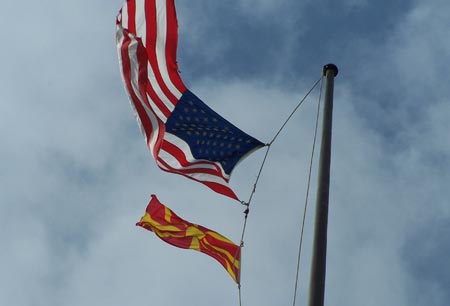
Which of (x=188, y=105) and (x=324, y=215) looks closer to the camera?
(x=324, y=215)

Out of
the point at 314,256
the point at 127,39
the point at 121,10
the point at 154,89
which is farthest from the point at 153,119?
the point at 314,256

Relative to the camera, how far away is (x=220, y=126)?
15.0m

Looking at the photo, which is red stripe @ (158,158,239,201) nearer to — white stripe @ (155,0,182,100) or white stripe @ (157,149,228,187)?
white stripe @ (157,149,228,187)

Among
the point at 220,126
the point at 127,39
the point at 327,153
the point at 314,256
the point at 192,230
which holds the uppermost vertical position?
the point at 127,39

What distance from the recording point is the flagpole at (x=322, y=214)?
31.1ft

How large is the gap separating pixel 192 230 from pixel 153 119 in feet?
8.10

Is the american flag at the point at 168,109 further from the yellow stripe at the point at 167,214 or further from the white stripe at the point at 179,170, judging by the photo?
the yellow stripe at the point at 167,214

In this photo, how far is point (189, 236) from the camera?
52.1ft

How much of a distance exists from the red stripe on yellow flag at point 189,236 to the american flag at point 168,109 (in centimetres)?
137

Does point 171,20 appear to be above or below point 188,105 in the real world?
above

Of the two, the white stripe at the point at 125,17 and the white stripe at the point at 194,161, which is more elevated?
the white stripe at the point at 125,17

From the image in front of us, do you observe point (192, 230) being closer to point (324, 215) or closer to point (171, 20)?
point (171, 20)

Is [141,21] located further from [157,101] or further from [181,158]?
[181,158]

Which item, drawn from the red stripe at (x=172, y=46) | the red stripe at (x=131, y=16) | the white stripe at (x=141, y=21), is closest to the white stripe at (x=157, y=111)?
the red stripe at (x=172, y=46)
